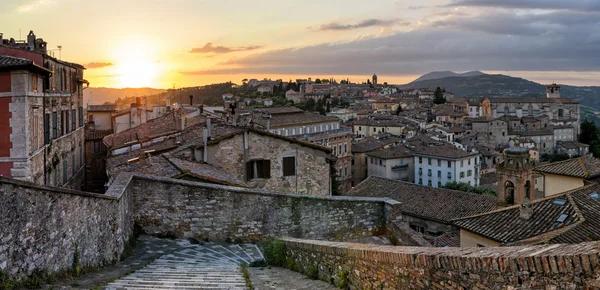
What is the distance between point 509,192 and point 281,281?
2175 cm

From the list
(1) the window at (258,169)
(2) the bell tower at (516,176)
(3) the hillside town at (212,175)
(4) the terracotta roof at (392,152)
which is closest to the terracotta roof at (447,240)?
(3) the hillside town at (212,175)

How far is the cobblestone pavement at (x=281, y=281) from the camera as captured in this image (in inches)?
376

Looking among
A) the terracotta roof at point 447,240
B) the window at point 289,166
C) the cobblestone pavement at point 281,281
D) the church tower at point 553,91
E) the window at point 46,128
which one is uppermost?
the church tower at point 553,91

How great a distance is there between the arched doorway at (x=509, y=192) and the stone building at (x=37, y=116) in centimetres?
2228

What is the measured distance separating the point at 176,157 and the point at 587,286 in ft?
56.9

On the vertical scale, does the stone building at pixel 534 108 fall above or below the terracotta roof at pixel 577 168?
above

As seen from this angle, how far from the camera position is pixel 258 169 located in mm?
21172

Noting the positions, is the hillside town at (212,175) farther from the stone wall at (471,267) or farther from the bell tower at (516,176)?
the stone wall at (471,267)

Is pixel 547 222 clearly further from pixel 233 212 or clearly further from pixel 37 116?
pixel 37 116

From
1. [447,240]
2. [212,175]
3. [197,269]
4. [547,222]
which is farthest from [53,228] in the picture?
[447,240]

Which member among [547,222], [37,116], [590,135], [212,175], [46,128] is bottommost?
[590,135]

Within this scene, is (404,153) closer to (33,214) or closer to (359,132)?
(359,132)

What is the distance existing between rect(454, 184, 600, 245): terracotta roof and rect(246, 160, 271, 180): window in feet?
25.6

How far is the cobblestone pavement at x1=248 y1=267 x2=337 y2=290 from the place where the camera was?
9.56m
